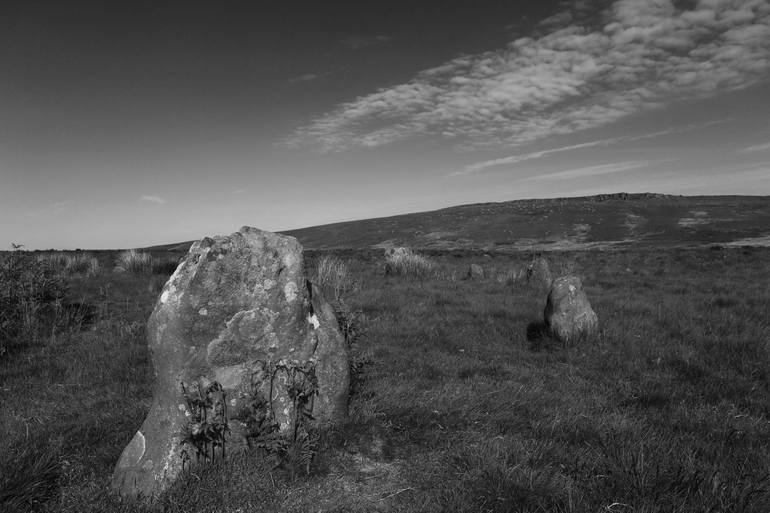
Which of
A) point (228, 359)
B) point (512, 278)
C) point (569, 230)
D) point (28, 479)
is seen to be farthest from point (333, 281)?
point (569, 230)

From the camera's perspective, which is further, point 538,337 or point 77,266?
point 77,266

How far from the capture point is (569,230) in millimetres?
51188

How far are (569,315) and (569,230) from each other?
46955 mm

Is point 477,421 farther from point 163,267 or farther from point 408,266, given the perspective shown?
point 163,267

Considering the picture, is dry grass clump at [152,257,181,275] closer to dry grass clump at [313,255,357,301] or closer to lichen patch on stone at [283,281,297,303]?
dry grass clump at [313,255,357,301]

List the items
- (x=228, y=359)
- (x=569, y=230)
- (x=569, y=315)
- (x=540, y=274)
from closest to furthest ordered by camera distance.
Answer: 1. (x=228, y=359)
2. (x=569, y=315)
3. (x=540, y=274)
4. (x=569, y=230)

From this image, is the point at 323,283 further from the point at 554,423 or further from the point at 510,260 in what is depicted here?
the point at 510,260

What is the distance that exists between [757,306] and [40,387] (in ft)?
48.2

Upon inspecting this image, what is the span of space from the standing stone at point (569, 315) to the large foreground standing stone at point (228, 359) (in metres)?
5.60

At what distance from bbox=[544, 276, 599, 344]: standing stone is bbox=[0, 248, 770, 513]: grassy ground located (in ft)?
1.19

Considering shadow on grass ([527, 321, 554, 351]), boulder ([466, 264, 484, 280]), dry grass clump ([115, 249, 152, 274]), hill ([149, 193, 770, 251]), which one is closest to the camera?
shadow on grass ([527, 321, 554, 351])

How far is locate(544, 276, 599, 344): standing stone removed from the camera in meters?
8.26

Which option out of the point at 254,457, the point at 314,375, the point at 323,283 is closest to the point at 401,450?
the point at 314,375

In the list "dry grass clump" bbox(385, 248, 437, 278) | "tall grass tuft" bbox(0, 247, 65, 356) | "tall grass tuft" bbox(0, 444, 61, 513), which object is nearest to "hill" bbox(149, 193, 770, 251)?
"dry grass clump" bbox(385, 248, 437, 278)
